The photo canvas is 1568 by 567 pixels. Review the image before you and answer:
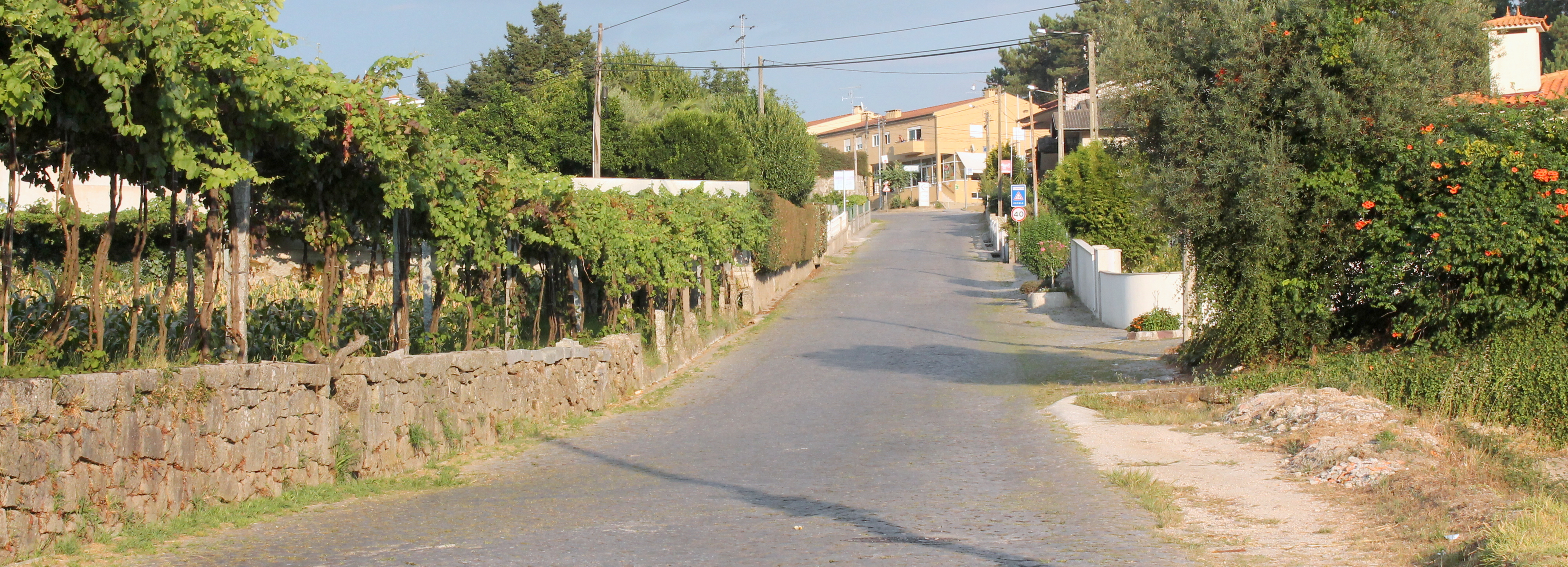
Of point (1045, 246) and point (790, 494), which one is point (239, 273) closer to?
point (790, 494)

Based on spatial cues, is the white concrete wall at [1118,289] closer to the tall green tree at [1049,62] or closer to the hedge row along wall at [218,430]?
the hedge row along wall at [218,430]

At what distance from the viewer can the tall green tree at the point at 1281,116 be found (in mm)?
13258

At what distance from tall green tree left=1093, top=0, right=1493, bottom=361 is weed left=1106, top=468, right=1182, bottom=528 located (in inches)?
200

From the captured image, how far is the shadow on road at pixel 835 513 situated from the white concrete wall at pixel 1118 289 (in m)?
15.7

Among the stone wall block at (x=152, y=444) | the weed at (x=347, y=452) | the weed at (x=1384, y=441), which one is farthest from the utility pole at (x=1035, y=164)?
the stone wall block at (x=152, y=444)

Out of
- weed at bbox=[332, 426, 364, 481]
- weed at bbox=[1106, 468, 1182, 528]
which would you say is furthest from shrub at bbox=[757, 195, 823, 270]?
weed at bbox=[1106, 468, 1182, 528]

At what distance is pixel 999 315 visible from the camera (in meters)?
28.6

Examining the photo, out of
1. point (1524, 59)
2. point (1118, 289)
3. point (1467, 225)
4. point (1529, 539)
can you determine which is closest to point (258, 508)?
point (1529, 539)

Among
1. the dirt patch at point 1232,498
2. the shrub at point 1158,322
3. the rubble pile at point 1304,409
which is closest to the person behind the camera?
the dirt patch at point 1232,498

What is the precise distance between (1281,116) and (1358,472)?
6.15 meters

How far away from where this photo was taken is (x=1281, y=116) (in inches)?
544

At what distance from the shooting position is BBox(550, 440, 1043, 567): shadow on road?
278 inches

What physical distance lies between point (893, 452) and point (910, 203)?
266 feet

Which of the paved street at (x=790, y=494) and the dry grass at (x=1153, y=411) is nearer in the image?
the paved street at (x=790, y=494)
